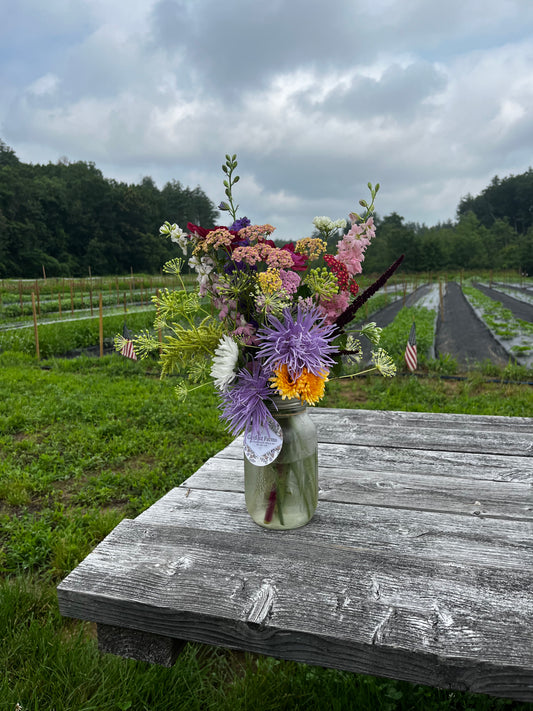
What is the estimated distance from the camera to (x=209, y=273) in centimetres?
102

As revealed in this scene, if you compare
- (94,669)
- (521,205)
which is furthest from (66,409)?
(521,205)

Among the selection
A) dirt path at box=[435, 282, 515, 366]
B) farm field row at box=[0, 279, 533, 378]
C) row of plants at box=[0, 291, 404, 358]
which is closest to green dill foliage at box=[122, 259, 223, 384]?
farm field row at box=[0, 279, 533, 378]

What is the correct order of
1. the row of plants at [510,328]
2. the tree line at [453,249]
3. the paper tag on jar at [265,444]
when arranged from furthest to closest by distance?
1. the tree line at [453,249]
2. the row of plants at [510,328]
3. the paper tag on jar at [265,444]

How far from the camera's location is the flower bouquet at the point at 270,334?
948mm

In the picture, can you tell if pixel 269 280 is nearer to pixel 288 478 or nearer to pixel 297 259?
pixel 297 259

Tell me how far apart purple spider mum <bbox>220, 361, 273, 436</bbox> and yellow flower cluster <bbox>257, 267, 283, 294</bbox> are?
18cm

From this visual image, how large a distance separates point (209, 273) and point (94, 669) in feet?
4.45

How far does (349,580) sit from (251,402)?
0.40m

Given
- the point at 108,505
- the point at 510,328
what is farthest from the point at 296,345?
the point at 510,328

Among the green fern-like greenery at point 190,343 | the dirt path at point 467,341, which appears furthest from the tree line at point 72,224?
the green fern-like greenery at point 190,343

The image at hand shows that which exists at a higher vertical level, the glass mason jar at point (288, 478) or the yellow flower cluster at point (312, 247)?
the yellow flower cluster at point (312, 247)

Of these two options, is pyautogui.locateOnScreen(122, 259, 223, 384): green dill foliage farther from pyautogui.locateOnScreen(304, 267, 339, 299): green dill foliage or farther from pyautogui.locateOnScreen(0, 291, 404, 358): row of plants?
pyautogui.locateOnScreen(0, 291, 404, 358): row of plants

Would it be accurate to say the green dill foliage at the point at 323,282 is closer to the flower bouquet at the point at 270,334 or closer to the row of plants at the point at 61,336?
the flower bouquet at the point at 270,334

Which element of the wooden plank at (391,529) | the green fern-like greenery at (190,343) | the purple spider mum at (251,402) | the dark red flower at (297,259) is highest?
the dark red flower at (297,259)
